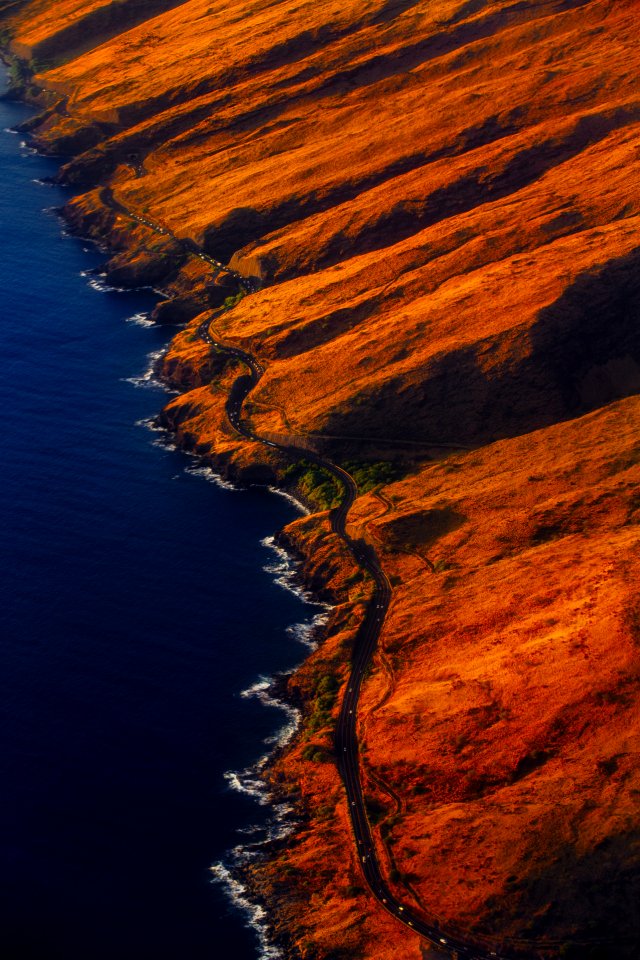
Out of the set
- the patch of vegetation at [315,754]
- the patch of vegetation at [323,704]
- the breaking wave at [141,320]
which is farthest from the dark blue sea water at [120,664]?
the breaking wave at [141,320]

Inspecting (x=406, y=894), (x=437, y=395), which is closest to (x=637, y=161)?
(x=437, y=395)

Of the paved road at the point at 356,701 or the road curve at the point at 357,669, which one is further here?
the road curve at the point at 357,669

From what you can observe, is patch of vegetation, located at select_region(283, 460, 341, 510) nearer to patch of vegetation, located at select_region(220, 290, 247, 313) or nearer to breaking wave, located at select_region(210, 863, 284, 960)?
patch of vegetation, located at select_region(220, 290, 247, 313)

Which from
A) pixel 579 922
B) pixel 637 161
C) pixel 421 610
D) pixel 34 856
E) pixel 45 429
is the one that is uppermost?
pixel 637 161

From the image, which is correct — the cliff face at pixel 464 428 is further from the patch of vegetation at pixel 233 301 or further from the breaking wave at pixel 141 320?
the breaking wave at pixel 141 320

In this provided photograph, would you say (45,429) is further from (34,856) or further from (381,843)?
(381,843)

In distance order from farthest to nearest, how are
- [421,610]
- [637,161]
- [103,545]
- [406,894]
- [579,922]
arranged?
[637,161] < [103,545] < [421,610] < [406,894] < [579,922]
